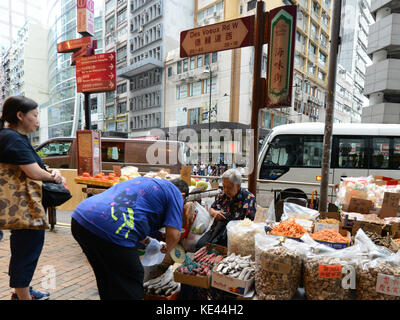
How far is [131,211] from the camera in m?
1.77

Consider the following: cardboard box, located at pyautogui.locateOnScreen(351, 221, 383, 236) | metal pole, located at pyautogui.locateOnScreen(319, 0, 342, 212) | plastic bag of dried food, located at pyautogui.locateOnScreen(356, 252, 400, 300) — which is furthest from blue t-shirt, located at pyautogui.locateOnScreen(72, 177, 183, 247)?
metal pole, located at pyautogui.locateOnScreen(319, 0, 342, 212)

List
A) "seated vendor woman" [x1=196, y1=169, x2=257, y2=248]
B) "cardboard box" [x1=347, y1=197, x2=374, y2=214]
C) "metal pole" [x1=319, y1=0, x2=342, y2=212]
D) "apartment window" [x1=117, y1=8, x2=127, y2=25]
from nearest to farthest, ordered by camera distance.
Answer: "seated vendor woman" [x1=196, y1=169, x2=257, y2=248] → "cardboard box" [x1=347, y1=197, x2=374, y2=214] → "metal pole" [x1=319, y1=0, x2=342, y2=212] → "apartment window" [x1=117, y1=8, x2=127, y2=25]

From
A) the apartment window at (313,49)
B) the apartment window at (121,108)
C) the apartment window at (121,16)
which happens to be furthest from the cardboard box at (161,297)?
the apartment window at (121,16)

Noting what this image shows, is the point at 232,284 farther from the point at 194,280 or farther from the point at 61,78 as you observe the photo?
the point at 61,78

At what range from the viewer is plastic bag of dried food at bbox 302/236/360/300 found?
2057 mm

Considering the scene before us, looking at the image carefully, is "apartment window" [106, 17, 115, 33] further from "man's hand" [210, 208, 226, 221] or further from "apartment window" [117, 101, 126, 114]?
"man's hand" [210, 208, 226, 221]

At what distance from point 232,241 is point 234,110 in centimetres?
2512

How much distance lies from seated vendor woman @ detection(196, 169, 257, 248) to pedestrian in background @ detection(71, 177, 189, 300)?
4.46 ft

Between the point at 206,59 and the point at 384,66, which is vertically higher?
the point at 206,59

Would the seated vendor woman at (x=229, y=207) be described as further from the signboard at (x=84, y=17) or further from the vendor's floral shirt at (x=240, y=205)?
the signboard at (x=84, y=17)

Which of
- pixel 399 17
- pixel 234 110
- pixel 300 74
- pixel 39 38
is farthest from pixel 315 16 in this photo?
pixel 39 38

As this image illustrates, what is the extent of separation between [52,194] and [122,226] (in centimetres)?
116

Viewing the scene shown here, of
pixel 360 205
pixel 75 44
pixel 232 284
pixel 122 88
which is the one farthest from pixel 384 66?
pixel 122 88

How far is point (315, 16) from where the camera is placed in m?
34.3
